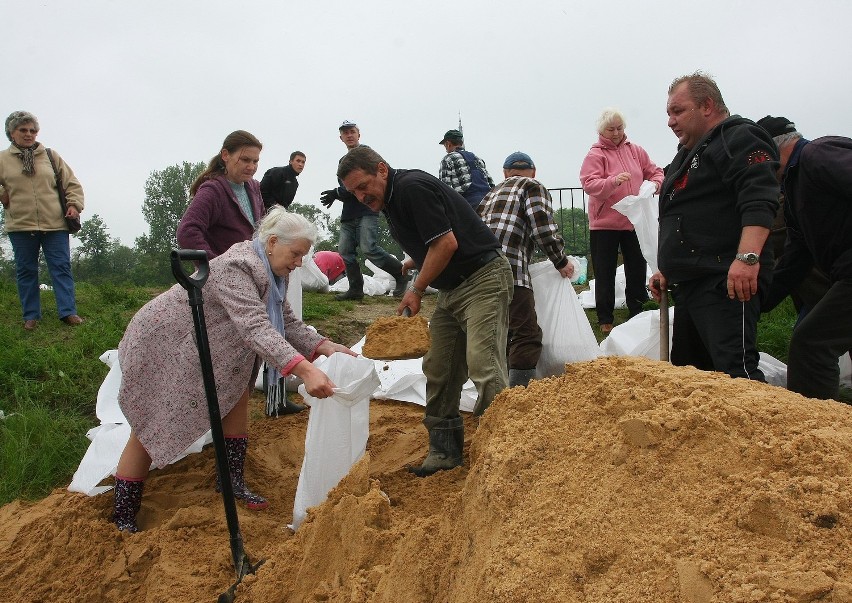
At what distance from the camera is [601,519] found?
1513 mm

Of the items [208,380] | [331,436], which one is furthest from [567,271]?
[208,380]

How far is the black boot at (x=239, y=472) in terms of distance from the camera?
337 cm

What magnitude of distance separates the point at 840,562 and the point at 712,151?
2.40 m

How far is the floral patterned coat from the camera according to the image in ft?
9.78

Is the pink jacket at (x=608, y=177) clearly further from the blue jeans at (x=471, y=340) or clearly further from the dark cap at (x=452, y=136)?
the blue jeans at (x=471, y=340)

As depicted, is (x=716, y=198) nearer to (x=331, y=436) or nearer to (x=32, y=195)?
(x=331, y=436)

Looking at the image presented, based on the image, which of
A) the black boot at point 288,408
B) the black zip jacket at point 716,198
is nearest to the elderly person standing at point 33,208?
the black boot at point 288,408

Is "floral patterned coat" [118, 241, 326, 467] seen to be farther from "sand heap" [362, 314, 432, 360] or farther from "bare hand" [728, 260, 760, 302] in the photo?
"bare hand" [728, 260, 760, 302]

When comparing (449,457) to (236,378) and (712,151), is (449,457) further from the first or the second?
(712,151)

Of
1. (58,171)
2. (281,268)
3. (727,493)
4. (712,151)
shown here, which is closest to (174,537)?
(281,268)

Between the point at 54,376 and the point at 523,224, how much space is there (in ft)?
12.0

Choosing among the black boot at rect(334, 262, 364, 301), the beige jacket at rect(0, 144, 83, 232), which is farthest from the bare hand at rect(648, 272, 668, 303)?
the beige jacket at rect(0, 144, 83, 232)

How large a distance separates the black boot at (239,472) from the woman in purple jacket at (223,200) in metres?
1.23

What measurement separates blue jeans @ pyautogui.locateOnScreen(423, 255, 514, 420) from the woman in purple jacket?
1.45m
